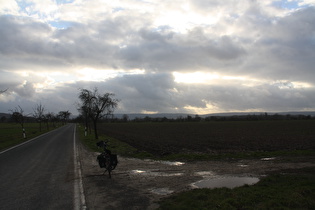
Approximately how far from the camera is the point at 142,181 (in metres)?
8.07

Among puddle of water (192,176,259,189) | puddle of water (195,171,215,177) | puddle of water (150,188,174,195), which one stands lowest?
puddle of water (195,171,215,177)

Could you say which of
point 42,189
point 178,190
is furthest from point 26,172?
point 178,190

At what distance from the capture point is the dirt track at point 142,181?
6.00m

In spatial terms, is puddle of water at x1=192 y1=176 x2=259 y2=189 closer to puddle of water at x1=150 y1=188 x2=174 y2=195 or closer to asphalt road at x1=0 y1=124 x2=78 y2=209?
puddle of water at x1=150 y1=188 x2=174 y2=195

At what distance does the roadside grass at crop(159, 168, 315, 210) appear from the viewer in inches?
211

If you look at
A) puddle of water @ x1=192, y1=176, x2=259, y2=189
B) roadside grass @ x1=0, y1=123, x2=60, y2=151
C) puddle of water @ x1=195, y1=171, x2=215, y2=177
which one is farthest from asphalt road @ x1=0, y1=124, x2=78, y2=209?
roadside grass @ x1=0, y1=123, x2=60, y2=151

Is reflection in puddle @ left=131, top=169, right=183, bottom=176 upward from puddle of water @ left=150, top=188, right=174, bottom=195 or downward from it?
downward

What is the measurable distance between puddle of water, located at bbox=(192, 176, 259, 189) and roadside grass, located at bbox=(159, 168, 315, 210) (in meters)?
0.65

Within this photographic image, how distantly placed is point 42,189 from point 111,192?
2166 millimetres

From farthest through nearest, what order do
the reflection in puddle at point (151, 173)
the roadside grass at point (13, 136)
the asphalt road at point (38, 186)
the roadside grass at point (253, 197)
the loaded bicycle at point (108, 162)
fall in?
the roadside grass at point (13, 136)
the reflection in puddle at point (151, 173)
the loaded bicycle at point (108, 162)
the asphalt road at point (38, 186)
the roadside grass at point (253, 197)

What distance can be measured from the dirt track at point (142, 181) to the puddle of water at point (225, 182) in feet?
1.09

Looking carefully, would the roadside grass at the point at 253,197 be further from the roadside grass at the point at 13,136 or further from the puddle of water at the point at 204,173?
the roadside grass at the point at 13,136

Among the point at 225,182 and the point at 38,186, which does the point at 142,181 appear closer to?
the point at 225,182

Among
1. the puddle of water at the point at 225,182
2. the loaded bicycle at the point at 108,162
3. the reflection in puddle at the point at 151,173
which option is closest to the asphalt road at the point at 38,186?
the loaded bicycle at the point at 108,162
